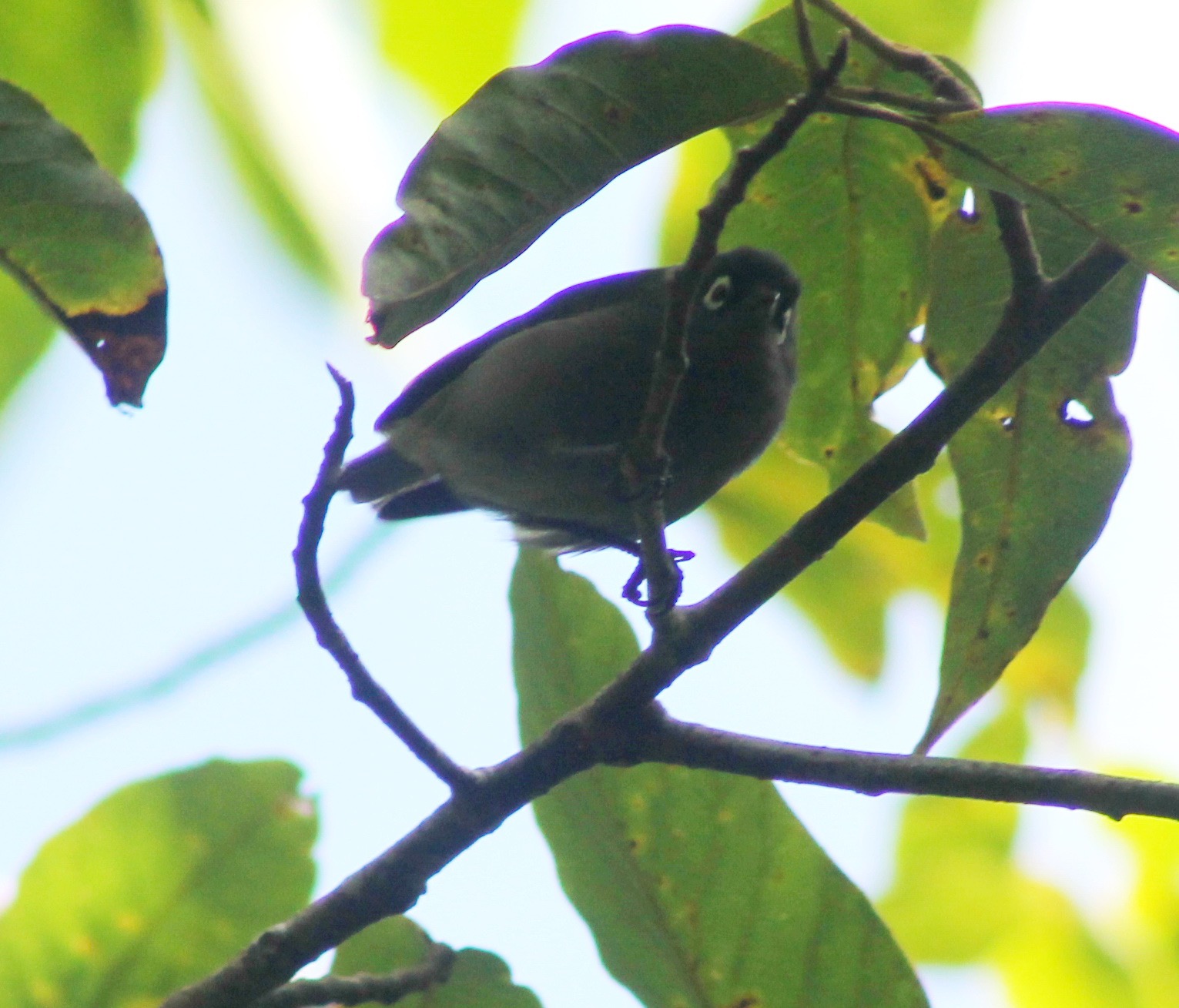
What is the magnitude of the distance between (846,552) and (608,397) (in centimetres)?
89

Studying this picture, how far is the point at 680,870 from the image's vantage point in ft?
9.07

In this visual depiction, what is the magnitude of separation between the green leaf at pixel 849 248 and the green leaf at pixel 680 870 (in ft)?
2.11

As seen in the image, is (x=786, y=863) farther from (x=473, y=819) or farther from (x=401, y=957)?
(x=401, y=957)

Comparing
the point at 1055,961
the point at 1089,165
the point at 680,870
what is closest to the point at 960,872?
the point at 1055,961

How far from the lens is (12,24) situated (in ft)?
7.42

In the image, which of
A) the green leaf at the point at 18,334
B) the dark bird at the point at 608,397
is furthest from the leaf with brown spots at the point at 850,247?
the green leaf at the point at 18,334

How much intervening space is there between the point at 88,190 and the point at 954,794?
1631 mm

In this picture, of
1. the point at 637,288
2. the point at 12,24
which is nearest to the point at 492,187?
the point at 12,24

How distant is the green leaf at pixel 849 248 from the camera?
272 cm

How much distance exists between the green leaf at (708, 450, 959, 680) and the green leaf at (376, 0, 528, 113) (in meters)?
1.42

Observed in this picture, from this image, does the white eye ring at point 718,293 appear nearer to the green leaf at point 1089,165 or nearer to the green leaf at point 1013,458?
the green leaf at point 1013,458

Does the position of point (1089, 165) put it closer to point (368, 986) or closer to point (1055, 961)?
point (368, 986)

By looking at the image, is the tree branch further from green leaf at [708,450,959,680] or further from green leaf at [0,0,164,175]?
green leaf at [0,0,164,175]

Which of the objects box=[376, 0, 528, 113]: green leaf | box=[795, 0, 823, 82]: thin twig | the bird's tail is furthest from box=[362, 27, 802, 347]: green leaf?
the bird's tail
